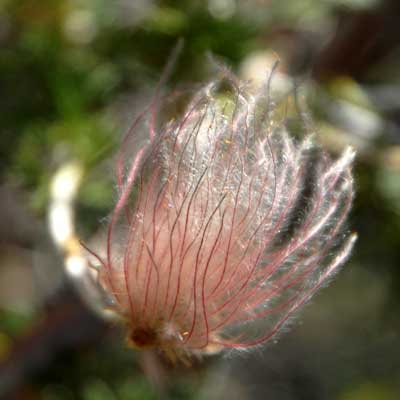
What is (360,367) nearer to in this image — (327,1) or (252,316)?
(327,1)

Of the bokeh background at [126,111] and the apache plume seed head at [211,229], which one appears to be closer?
the apache plume seed head at [211,229]

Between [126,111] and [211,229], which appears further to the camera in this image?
[126,111]

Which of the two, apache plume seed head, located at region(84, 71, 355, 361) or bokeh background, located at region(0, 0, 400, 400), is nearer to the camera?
apache plume seed head, located at region(84, 71, 355, 361)
